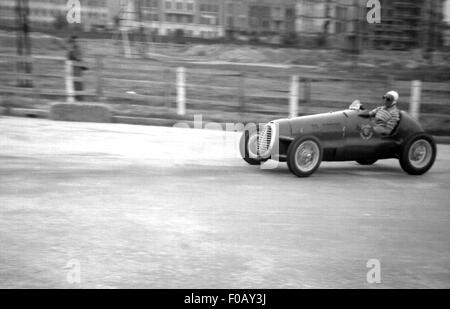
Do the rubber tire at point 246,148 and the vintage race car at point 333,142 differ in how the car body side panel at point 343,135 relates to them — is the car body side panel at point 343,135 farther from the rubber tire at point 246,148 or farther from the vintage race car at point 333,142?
the rubber tire at point 246,148

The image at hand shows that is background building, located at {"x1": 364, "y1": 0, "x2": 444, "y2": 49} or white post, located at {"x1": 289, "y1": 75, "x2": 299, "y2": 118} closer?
white post, located at {"x1": 289, "y1": 75, "x2": 299, "y2": 118}

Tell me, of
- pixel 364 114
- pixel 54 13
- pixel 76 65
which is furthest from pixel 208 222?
pixel 54 13

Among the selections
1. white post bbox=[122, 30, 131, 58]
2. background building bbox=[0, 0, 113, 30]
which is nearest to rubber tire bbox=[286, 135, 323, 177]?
background building bbox=[0, 0, 113, 30]

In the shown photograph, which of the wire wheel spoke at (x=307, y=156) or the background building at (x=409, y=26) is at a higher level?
the background building at (x=409, y=26)

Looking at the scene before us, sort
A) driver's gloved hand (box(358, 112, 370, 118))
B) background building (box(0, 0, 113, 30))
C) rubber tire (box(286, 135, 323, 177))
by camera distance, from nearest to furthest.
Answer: rubber tire (box(286, 135, 323, 177)) → driver's gloved hand (box(358, 112, 370, 118)) → background building (box(0, 0, 113, 30))

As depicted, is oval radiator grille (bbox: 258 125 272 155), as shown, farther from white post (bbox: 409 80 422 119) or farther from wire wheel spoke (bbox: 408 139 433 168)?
white post (bbox: 409 80 422 119)

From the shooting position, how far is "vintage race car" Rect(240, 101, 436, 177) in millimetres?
8211

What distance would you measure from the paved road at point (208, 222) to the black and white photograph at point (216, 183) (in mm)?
22

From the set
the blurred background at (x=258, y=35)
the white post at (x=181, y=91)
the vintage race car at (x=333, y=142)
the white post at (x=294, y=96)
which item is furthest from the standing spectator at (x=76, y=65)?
the vintage race car at (x=333, y=142)

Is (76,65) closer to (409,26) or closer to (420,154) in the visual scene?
(420,154)

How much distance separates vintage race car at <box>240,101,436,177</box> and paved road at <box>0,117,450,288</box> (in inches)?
10.9

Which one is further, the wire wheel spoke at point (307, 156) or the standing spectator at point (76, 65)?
the standing spectator at point (76, 65)

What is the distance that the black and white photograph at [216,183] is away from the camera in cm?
464
